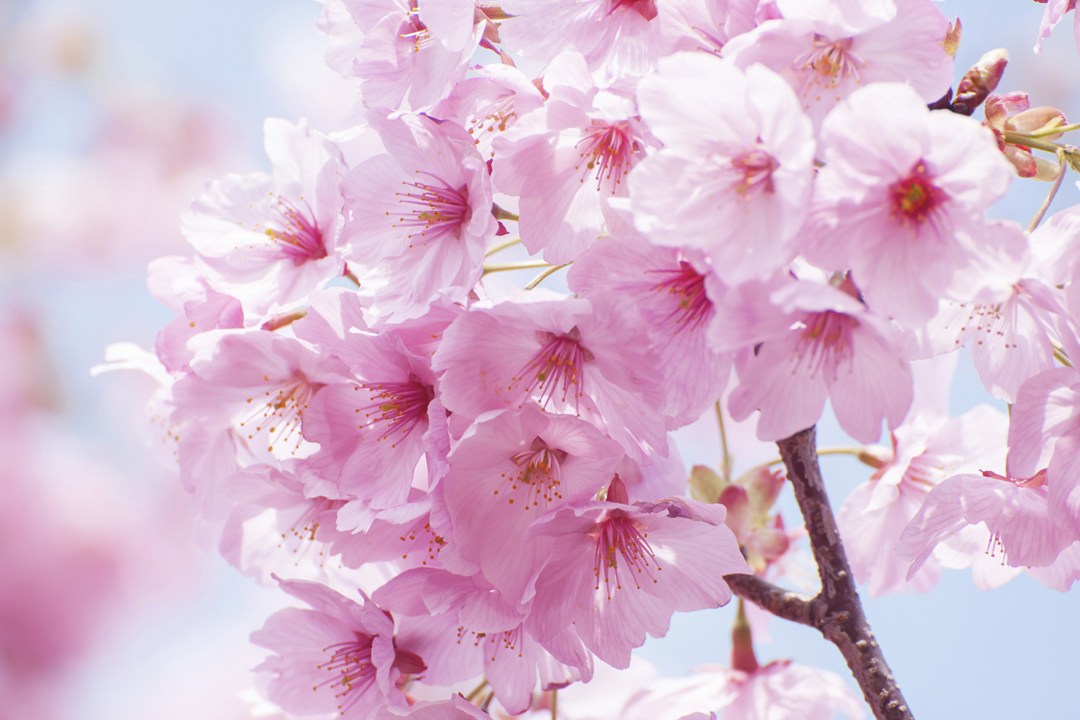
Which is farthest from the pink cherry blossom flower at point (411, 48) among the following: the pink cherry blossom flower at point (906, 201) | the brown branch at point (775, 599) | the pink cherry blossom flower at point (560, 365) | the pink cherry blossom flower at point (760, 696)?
the pink cherry blossom flower at point (760, 696)

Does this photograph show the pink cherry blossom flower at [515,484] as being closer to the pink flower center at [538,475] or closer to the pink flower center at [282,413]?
the pink flower center at [538,475]

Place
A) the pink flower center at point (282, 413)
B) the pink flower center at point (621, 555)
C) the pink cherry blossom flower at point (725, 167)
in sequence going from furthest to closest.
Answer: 1. the pink flower center at point (282, 413)
2. the pink flower center at point (621, 555)
3. the pink cherry blossom flower at point (725, 167)

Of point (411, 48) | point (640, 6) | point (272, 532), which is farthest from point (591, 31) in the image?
point (272, 532)

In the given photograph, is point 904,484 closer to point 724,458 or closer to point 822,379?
point 724,458

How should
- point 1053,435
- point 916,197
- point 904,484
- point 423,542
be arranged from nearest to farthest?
point 916,197
point 1053,435
point 423,542
point 904,484

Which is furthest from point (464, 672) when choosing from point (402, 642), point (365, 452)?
point (365, 452)

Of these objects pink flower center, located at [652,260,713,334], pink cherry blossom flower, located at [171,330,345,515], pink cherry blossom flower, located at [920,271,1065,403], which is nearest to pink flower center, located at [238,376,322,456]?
pink cherry blossom flower, located at [171,330,345,515]
